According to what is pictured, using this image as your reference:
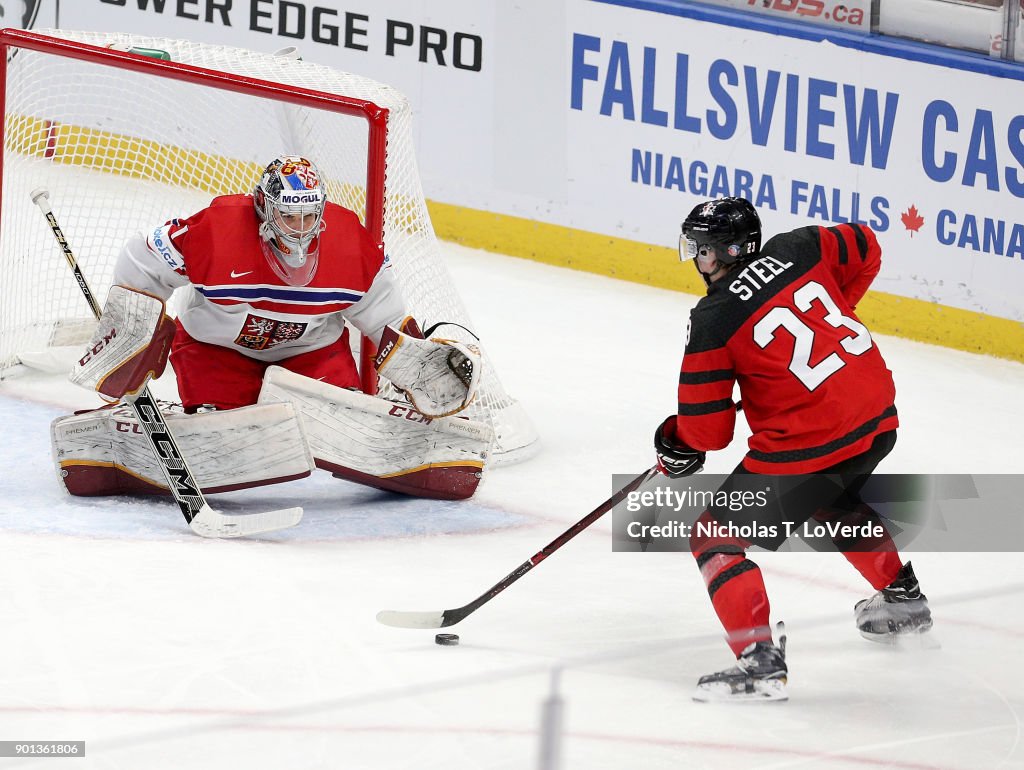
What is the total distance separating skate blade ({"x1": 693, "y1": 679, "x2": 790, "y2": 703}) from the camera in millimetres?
3104

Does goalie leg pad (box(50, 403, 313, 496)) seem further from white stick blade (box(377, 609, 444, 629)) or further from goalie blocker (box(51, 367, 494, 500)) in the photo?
white stick blade (box(377, 609, 444, 629))

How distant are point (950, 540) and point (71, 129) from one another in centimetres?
336

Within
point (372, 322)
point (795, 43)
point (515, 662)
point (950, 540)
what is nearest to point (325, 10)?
point (795, 43)

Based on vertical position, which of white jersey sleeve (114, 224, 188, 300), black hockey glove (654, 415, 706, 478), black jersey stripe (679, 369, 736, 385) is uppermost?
white jersey sleeve (114, 224, 188, 300)

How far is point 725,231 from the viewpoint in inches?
124

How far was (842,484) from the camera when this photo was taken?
3.24 metres

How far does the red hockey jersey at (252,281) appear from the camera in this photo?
4.03 m

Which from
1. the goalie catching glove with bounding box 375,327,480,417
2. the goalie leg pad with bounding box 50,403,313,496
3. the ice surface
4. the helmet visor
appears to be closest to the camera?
the ice surface

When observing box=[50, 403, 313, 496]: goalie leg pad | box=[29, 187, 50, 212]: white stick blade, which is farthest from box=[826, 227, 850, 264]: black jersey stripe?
box=[29, 187, 50, 212]: white stick blade

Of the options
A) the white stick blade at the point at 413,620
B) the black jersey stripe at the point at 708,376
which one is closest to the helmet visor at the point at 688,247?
the black jersey stripe at the point at 708,376

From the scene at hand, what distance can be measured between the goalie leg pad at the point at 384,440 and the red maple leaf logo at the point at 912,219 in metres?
2.12

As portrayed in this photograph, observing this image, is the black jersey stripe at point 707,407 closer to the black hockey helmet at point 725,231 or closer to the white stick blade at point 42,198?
the black hockey helmet at point 725,231

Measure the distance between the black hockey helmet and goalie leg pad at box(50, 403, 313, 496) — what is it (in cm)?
123

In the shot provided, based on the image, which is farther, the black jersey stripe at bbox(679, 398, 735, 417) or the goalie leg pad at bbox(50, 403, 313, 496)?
the goalie leg pad at bbox(50, 403, 313, 496)
